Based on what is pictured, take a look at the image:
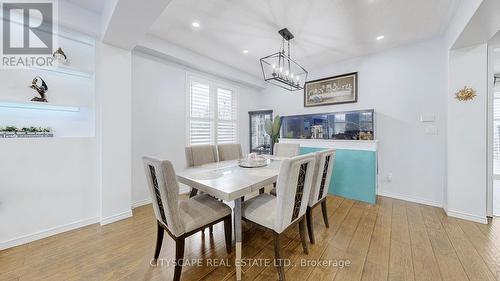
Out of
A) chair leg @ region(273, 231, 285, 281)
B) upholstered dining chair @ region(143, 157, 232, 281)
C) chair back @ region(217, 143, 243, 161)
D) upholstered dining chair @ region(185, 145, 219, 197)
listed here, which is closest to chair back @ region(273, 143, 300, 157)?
chair back @ region(217, 143, 243, 161)

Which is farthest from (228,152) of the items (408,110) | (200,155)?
(408,110)

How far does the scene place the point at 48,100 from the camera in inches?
82.7

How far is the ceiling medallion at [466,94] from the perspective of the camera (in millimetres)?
2314

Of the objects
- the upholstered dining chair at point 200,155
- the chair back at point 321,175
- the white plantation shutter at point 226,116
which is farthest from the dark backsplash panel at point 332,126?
the upholstered dining chair at point 200,155

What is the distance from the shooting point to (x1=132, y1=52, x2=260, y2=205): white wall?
2.84 metres

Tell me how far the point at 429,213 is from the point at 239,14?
3.71 meters

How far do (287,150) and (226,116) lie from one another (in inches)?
72.7

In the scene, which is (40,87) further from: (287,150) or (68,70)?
(287,150)

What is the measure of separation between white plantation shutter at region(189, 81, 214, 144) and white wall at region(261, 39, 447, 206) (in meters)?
2.97

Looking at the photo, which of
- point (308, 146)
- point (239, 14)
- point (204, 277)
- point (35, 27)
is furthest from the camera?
point (308, 146)

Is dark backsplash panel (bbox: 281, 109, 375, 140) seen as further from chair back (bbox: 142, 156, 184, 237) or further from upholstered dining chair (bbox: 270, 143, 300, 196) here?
chair back (bbox: 142, 156, 184, 237)

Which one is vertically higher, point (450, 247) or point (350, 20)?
point (350, 20)

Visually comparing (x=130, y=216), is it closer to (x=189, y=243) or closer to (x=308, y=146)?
(x=189, y=243)

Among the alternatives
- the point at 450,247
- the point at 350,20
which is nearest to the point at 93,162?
the point at 350,20
